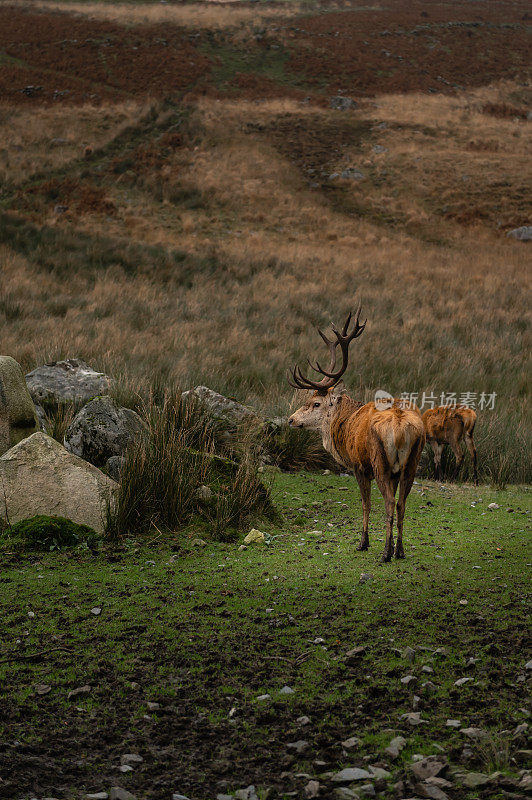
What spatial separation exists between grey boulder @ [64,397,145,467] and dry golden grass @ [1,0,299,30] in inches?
1960

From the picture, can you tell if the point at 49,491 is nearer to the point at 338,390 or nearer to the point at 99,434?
the point at 99,434

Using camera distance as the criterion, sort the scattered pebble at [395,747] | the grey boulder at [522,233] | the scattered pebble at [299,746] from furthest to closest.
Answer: the grey boulder at [522,233] → the scattered pebble at [299,746] → the scattered pebble at [395,747]

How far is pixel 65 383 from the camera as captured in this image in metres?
10.7

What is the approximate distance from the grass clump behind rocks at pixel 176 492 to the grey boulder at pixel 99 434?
520mm

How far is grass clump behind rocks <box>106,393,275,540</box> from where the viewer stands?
22.4 feet

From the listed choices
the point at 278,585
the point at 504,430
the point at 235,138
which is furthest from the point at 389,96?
the point at 278,585

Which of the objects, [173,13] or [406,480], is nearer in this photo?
[406,480]

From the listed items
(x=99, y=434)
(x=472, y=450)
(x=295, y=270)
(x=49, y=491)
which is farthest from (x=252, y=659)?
(x=295, y=270)

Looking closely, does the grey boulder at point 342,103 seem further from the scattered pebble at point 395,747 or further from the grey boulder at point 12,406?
the scattered pebble at point 395,747

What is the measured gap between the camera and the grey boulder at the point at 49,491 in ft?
22.4

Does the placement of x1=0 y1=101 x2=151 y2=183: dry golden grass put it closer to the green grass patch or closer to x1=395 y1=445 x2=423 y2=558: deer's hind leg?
the green grass patch

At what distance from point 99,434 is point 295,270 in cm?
2090

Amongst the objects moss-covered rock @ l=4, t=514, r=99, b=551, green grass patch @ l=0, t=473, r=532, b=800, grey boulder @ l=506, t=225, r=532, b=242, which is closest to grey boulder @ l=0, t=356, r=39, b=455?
moss-covered rock @ l=4, t=514, r=99, b=551

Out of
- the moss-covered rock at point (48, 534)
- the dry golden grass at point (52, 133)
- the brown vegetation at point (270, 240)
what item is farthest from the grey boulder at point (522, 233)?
the moss-covered rock at point (48, 534)
